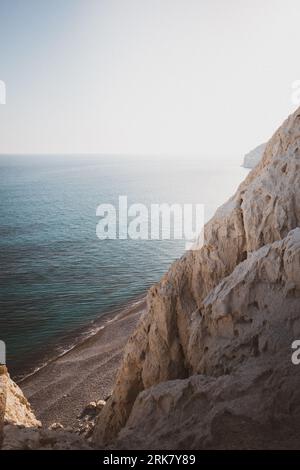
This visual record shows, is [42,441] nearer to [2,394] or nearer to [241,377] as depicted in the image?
[241,377]

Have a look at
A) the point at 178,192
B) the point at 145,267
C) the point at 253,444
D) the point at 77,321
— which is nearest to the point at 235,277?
the point at 253,444

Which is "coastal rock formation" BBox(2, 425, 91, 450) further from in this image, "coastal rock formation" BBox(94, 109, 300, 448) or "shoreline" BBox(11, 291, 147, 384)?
"shoreline" BBox(11, 291, 147, 384)

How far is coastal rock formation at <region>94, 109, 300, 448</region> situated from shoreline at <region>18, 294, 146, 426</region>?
31.2 feet

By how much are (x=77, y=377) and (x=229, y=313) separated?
21.9 metres

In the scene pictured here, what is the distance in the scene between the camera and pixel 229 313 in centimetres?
1080

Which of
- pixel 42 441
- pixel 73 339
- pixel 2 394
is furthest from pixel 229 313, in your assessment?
pixel 73 339

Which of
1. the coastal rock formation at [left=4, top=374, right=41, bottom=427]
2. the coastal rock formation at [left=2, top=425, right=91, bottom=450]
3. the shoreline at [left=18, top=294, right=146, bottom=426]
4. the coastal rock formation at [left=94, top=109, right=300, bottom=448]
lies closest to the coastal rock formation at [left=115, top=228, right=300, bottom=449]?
the coastal rock formation at [left=94, top=109, right=300, bottom=448]

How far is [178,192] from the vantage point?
142125 mm

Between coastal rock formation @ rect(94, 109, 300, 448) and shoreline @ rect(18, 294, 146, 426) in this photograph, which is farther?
shoreline @ rect(18, 294, 146, 426)

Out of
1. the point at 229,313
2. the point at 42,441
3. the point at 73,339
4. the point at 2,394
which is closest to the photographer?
the point at 42,441

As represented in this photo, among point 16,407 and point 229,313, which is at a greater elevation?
point 229,313

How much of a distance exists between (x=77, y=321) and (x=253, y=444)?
33.4 meters

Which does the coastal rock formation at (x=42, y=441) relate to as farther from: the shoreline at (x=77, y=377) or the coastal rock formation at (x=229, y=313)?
the shoreline at (x=77, y=377)

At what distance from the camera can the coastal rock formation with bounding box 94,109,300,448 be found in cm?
904
